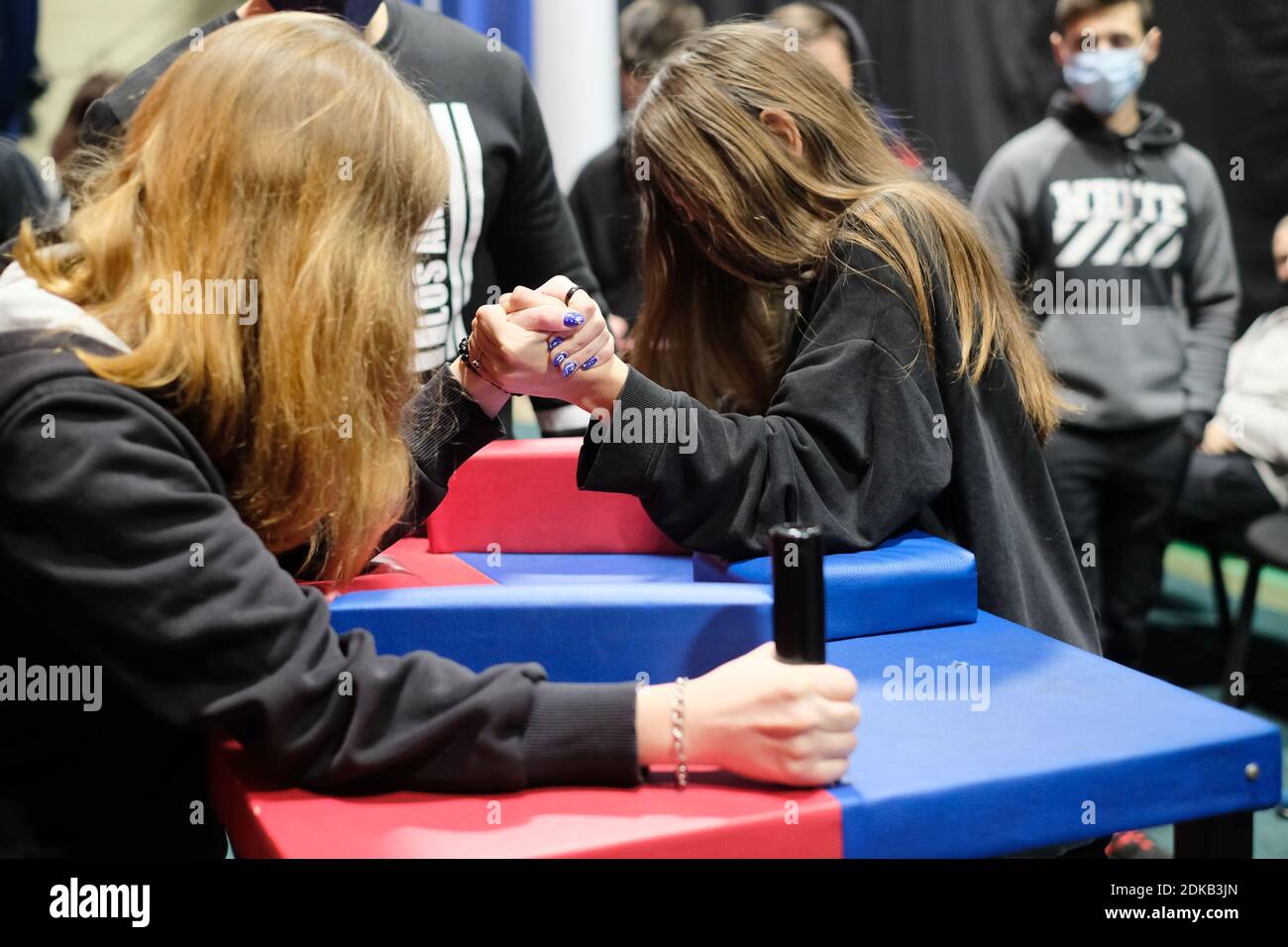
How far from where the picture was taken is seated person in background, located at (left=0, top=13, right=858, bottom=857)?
0.92 metres

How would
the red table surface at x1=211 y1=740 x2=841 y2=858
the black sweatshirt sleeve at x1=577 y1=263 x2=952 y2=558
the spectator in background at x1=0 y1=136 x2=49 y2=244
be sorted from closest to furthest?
the red table surface at x1=211 y1=740 x2=841 y2=858
the black sweatshirt sleeve at x1=577 y1=263 x2=952 y2=558
the spectator in background at x1=0 y1=136 x2=49 y2=244

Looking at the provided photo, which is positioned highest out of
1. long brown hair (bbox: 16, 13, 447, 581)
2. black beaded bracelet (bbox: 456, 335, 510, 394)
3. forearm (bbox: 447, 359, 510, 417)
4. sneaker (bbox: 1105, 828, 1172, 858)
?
long brown hair (bbox: 16, 13, 447, 581)

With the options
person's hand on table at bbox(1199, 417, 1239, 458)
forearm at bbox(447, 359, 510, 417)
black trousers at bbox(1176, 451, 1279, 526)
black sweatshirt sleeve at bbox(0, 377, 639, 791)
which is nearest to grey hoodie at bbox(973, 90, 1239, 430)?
person's hand on table at bbox(1199, 417, 1239, 458)

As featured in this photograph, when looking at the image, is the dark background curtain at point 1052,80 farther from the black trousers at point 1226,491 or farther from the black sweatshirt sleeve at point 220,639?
the black sweatshirt sleeve at point 220,639

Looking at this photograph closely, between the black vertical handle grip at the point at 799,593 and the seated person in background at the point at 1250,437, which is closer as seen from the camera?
the black vertical handle grip at the point at 799,593

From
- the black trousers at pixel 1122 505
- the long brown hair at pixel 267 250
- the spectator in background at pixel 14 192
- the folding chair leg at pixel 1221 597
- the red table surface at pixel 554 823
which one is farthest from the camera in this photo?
the folding chair leg at pixel 1221 597

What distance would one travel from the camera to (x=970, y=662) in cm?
121

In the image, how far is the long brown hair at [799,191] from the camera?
1495 millimetres

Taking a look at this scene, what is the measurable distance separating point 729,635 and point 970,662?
0.23 metres

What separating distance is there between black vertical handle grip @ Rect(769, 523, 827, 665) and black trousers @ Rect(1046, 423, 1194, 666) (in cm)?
216

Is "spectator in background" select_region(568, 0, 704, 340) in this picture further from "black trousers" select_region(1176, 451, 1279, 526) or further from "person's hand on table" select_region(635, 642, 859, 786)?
"person's hand on table" select_region(635, 642, 859, 786)

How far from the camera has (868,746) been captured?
1021 mm

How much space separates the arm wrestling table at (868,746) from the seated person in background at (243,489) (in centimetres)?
4

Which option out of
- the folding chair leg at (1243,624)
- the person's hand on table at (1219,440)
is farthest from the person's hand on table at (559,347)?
the person's hand on table at (1219,440)
